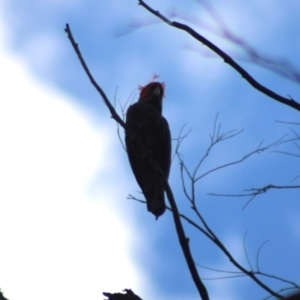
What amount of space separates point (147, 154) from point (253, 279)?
2.89 metres

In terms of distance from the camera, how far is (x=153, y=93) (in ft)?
22.0

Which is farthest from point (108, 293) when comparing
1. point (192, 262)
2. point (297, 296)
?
point (297, 296)

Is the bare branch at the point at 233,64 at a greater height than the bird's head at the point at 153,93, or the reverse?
the bird's head at the point at 153,93

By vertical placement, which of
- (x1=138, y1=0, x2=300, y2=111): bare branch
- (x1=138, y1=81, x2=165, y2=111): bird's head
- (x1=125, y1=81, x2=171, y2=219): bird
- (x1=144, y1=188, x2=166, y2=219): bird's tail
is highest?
(x1=138, y1=81, x2=165, y2=111): bird's head

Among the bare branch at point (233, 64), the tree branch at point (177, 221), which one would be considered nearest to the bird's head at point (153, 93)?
the tree branch at point (177, 221)

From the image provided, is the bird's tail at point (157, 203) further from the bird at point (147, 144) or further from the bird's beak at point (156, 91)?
the bird's beak at point (156, 91)

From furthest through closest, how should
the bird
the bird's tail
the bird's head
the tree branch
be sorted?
the bird's head
the bird
the bird's tail
the tree branch

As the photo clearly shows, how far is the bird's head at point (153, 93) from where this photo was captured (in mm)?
6602

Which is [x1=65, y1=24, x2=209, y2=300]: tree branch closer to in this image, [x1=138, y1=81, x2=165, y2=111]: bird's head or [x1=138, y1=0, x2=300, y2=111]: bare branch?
[x1=138, y1=0, x2=300, y2=111]: bare branch

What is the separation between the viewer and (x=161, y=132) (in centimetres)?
579

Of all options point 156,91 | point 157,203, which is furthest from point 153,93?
point 157,203

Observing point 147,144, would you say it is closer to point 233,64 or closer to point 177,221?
point 177,221

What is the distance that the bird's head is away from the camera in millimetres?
6602

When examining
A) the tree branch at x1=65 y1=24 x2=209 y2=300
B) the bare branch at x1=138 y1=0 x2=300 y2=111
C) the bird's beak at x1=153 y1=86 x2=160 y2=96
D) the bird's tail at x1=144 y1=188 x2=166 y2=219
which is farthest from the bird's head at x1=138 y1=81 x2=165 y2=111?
the bare branch at x1=138 y1=0 x2=300 y2=111
